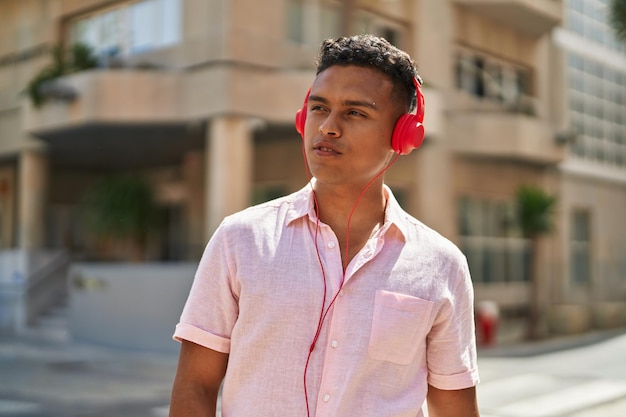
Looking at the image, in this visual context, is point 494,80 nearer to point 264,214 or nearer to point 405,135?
point 405,135

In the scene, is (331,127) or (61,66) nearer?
(331,127)

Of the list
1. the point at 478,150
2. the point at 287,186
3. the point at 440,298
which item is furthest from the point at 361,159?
the point at 478,150

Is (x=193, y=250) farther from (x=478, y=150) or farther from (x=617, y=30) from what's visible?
(x=617, y=30)

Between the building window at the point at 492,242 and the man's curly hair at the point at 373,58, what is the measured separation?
1906cm

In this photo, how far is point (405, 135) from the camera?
206 centimetres

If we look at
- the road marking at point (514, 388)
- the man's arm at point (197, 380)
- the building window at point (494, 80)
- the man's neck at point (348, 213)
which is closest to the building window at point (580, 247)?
the building window at point (494, 80)

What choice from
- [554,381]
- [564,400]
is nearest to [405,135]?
[564,400]

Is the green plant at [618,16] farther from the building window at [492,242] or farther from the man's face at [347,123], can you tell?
the man's face at [347,123]

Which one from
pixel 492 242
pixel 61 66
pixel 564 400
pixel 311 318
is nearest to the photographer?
pixel 311 318

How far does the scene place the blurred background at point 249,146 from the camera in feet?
51.5

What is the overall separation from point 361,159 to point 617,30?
42.5 feet

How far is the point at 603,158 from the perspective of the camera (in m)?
26.4

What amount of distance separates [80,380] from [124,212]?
6929 mm

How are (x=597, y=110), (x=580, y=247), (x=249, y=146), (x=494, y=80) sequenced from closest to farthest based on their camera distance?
(x=249, y=146)
(x=494, y=80)
(x=580, y=247)
(x=597, y=110)
